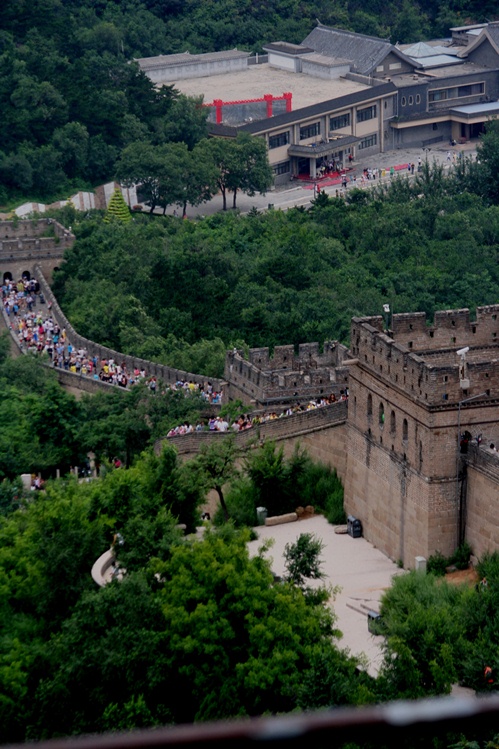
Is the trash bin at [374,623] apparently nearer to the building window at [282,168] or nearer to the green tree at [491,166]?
the green tree at [491,166]

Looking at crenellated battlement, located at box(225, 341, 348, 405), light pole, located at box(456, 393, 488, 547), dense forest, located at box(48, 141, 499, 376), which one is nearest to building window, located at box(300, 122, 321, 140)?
dense forest, located at box(48, 141, 499, 376)

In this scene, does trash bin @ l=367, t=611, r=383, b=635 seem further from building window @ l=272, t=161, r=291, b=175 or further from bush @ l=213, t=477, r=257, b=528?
building window @ l=272, t=161, r=291, b=175

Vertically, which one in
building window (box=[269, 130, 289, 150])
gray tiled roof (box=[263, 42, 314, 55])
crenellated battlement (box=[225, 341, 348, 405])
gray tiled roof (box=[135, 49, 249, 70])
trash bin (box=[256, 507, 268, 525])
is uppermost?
gray tiled roof (box=[263, 42, 314, 55])

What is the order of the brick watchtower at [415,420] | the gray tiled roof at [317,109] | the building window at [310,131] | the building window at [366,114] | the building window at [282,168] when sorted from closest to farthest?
the brick watchtower at [415,420] → the gray tiled roof at [317,109] → the building window at [282,168] → the building window at [310,131] → the building window at [366,114]

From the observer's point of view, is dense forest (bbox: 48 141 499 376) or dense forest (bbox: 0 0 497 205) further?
dense forest (bbox: 0 0 497 205)

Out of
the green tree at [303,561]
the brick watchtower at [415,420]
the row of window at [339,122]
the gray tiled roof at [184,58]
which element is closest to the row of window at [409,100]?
the row of window at [339,122]

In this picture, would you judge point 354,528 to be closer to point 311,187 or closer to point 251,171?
point 251,171
